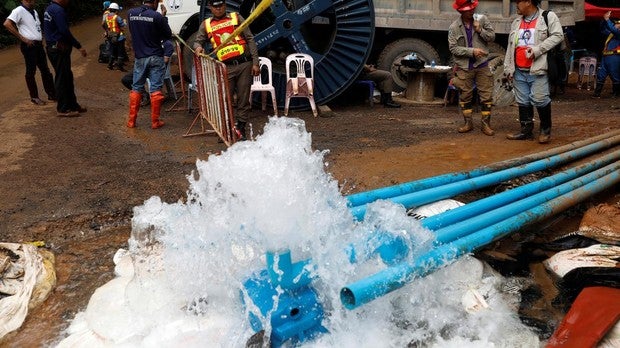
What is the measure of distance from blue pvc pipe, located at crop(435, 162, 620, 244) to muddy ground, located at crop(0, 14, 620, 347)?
1.09 feet

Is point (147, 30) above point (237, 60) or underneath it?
above

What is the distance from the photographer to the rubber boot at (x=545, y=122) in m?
5.52

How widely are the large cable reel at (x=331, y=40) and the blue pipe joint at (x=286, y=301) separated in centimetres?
586

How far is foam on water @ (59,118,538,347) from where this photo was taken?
2.33 metres

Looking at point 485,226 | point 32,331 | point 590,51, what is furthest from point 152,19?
point 590,51

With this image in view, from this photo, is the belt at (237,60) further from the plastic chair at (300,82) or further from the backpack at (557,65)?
the backpack at (557,65)

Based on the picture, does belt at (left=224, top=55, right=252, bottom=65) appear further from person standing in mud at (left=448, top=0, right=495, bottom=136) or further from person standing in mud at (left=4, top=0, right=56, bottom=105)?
person standing in mud at (left=4, top=0, right=56, bottom=105)

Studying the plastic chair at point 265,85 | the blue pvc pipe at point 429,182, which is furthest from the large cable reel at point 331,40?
the blue pvc pipe at point 429,182

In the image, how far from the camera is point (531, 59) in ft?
17.5

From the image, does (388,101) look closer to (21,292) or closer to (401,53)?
(401,53)

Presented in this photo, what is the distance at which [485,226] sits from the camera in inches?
117

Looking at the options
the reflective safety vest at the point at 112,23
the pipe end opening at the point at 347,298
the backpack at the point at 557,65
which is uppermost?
the reflective safety vest at the point at 112,23

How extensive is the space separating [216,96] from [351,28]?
9.83ft

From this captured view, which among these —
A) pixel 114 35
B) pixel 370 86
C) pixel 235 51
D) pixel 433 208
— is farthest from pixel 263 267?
pixel 114 35
